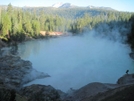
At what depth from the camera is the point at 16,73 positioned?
4003 centimetres

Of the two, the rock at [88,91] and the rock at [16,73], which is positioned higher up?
the rock at [88,91]

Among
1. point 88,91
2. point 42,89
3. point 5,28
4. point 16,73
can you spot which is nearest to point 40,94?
point 42,89

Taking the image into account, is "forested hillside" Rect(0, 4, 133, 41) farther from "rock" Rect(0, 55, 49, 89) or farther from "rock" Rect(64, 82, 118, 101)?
"rock" Rect(64, 82, 118, 101)

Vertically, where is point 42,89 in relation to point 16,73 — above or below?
above

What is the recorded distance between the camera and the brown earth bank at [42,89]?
63.6 feet

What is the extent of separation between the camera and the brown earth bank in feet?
63.6

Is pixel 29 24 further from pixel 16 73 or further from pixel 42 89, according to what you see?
pixel 42 89

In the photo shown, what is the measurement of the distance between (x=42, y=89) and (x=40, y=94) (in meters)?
1.94

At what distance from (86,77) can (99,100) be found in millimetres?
18738

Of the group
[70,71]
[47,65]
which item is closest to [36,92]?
[70,71]

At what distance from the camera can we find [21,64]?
46.5 metres

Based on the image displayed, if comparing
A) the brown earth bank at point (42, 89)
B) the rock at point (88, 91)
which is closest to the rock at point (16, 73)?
the brown earth bank at point (42, 89)

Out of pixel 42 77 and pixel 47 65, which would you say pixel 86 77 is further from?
pixel 47 65

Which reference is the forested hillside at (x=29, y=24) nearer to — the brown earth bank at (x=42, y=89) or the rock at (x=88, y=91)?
the brown earth bank at (x=42, y=89)
